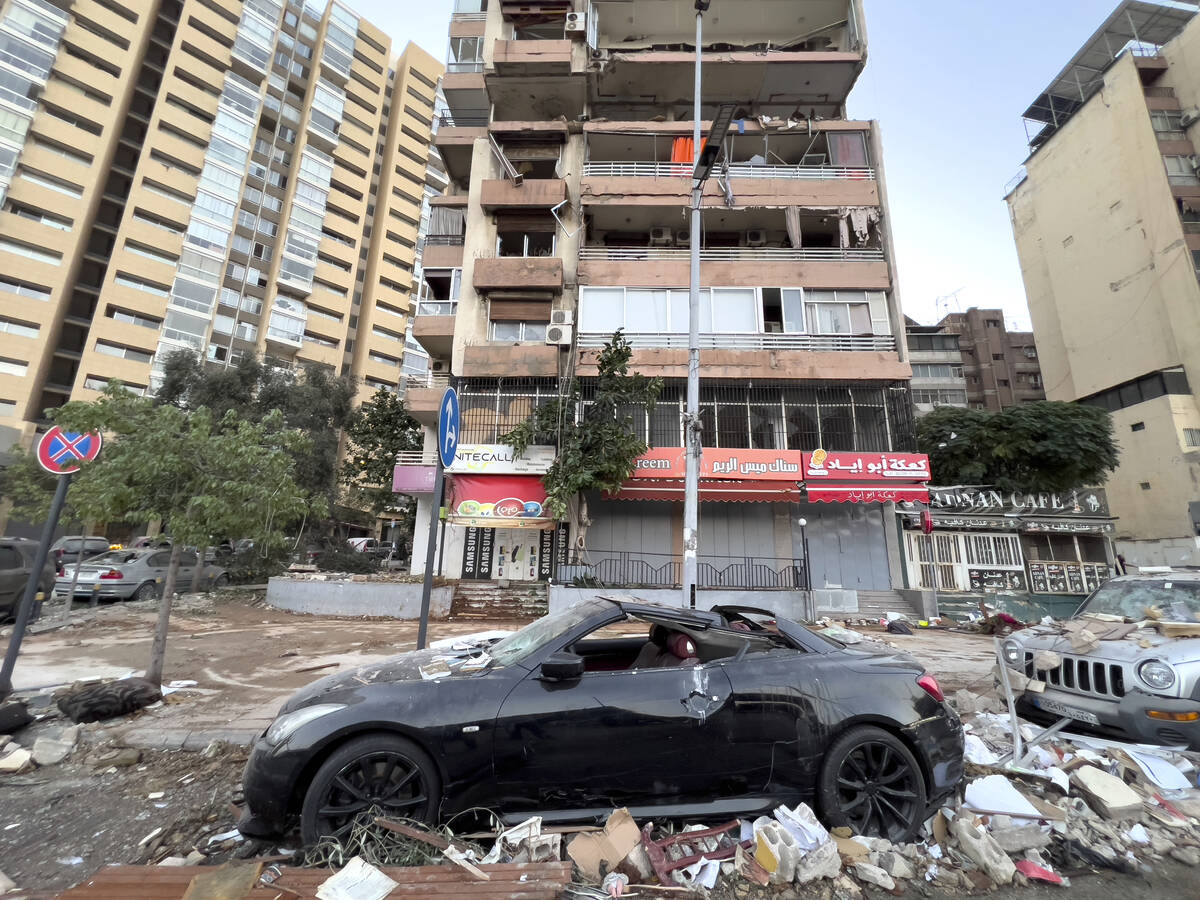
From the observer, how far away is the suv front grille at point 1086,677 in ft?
14.3

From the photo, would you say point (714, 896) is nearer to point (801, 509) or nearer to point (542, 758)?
point (542, 758)

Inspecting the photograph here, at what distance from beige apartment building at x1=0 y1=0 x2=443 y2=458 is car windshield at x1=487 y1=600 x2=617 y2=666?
35.2 metres

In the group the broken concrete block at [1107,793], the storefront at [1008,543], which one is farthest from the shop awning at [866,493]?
the broken concrete block at [1107,793]

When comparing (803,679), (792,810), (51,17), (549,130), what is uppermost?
(51,17)

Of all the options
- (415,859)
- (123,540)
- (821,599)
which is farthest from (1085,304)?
(123,540)

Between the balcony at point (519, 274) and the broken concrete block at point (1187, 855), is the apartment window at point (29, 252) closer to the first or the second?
the balcony at point (519, 274)

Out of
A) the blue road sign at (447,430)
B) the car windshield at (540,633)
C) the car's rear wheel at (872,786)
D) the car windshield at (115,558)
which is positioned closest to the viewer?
the car's rear wheel at (872,786)

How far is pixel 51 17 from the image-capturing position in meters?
34.8

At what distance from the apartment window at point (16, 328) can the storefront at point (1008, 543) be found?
1857 inches

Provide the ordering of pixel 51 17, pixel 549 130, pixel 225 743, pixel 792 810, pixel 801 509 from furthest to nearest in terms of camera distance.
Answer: pixel 51 17
pixel 549 130
pixel 801 509
pixel 225 743
pixel 792 810

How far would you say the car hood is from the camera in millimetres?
3092

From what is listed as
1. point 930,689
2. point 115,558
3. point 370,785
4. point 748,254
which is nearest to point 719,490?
point 748,254

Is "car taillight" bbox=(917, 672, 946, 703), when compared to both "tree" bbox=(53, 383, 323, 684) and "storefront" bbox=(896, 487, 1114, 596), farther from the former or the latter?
"storefront" bbox=(896, 487, 1114, 596)

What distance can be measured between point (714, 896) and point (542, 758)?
3.49 ft
